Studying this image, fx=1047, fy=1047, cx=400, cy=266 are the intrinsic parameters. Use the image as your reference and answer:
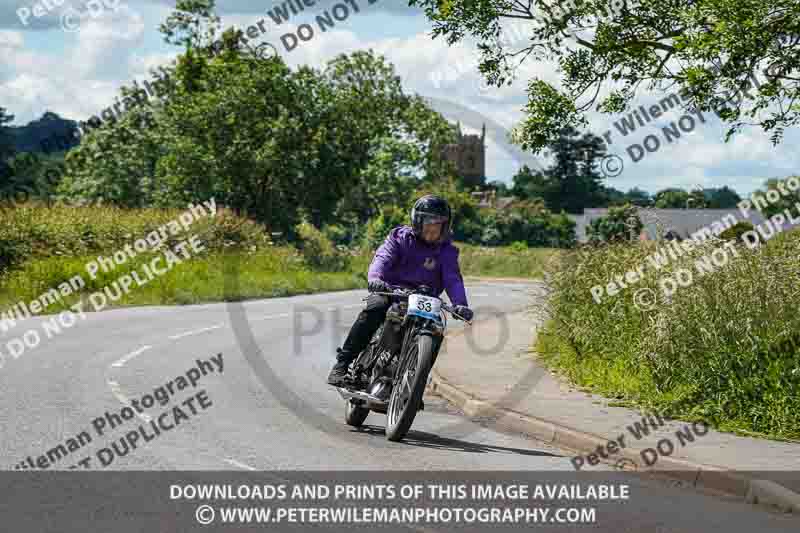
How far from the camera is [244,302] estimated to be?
28391 mm

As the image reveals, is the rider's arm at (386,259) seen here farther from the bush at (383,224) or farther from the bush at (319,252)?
the bush at (383,224)

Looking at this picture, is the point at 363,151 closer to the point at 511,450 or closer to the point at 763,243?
the point at 763,243

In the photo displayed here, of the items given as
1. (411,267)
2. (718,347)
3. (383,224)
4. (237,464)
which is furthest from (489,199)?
(237,464)

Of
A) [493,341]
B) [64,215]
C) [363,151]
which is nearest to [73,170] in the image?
[363,151]

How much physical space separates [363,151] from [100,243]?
21254 millimetres

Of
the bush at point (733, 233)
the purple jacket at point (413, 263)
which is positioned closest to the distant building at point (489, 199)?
the bush at point (733, 233)

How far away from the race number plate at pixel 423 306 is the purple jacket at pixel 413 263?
0.63 metres

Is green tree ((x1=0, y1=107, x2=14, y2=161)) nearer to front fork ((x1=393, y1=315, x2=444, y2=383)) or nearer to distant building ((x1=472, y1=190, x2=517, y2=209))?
distant building ((x1=472, y1=190, x2=517, y2=209))

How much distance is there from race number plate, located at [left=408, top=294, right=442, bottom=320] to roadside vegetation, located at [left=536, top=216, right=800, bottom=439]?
9.70 ft

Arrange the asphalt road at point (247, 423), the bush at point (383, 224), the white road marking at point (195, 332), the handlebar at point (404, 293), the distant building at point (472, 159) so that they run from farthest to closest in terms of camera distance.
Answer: the distant building at point (472, 159) < the bush at point (383, 224) < the white road marking at point (195, 332) < the handlebar at point (404, 293) < the asphalt road at point (247, 423)

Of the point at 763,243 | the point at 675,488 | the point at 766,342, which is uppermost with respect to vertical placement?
the point at 763,243

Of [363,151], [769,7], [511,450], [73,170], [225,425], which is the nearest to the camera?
[511,450]

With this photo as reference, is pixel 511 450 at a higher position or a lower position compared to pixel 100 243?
lower

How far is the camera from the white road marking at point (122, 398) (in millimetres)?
10219
